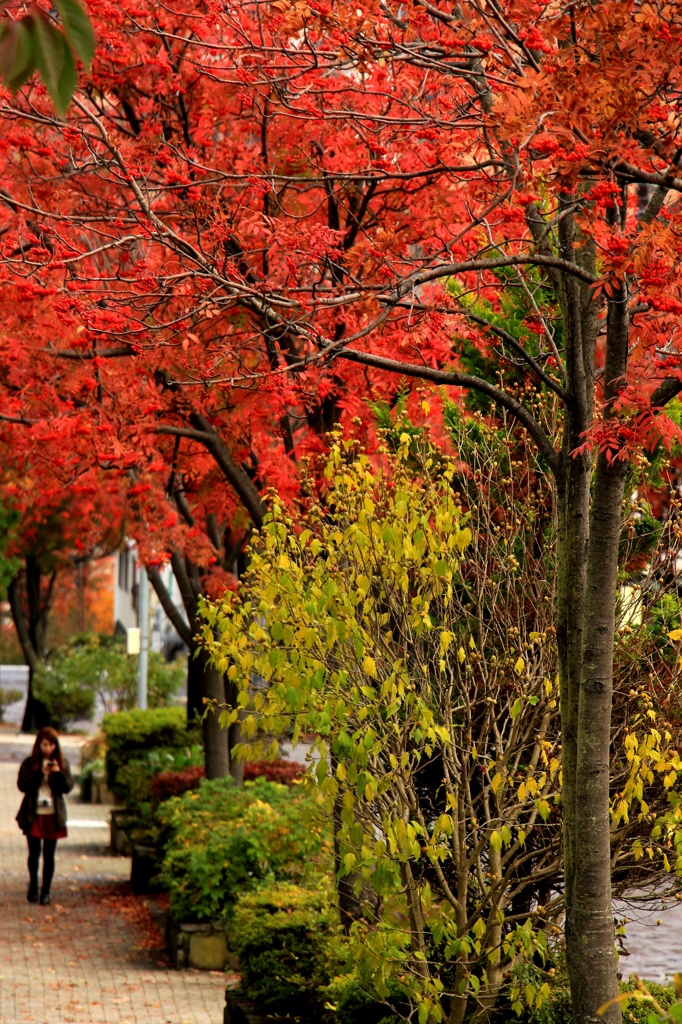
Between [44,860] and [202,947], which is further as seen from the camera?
[44,860]

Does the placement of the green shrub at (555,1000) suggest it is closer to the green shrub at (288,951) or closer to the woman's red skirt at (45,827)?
the green shrub at (288,951)

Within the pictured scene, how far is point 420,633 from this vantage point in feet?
19.4

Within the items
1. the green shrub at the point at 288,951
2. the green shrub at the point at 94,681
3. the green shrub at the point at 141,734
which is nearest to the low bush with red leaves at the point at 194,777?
the green shrub at the point at 141,734

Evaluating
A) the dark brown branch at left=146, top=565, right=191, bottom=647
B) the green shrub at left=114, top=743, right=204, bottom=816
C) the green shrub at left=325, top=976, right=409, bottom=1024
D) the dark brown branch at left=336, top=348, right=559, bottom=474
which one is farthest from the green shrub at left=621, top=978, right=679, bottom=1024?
the green shrub at left=114, top=743, right=204, bottom=816

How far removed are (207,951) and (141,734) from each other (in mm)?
7328

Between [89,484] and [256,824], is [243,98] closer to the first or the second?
[89,484]

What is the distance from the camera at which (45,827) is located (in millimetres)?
13109

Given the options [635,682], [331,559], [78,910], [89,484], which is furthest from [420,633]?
[78,910]

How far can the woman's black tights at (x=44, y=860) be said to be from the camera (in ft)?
43.4

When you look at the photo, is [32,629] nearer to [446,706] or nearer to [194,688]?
[194,688]

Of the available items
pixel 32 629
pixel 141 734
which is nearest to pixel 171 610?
pixel 141 734

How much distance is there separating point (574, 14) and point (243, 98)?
14.5 feet

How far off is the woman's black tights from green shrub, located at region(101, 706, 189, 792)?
13.8 ft

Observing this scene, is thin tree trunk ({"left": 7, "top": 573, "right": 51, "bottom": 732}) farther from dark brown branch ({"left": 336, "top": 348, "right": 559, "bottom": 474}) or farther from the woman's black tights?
dark brown branch ({"left": 336, "top": 348, "right": 559, "bottom": 474})
